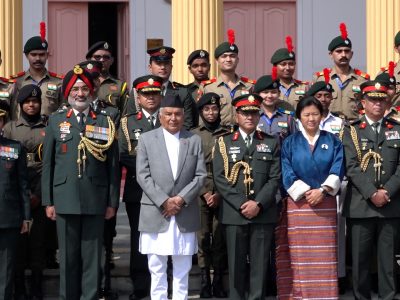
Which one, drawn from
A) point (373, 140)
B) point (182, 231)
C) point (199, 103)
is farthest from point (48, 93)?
point (373, 140)

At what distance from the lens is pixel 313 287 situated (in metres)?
10.7

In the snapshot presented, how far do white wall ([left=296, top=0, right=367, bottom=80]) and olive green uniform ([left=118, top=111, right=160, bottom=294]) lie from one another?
6.65 m

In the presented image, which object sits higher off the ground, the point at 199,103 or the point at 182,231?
the point at 199,103

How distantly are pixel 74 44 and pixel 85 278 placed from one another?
7650 mm

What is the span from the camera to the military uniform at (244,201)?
35.2ft

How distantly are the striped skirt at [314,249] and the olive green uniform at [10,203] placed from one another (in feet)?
7.99

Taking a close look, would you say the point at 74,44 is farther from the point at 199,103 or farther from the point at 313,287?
the point at 313,287

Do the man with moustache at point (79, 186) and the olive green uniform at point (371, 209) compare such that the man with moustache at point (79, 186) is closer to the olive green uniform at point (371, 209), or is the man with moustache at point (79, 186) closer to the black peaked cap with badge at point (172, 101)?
the black peaked cap with badge at point (172, 101)

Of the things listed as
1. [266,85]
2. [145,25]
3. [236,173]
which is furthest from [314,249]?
[145,25]

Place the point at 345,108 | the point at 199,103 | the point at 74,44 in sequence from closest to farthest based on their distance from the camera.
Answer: the point at 199,103 < the point at 345,108 < the point at 74,44

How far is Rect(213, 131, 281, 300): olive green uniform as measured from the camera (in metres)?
10.7

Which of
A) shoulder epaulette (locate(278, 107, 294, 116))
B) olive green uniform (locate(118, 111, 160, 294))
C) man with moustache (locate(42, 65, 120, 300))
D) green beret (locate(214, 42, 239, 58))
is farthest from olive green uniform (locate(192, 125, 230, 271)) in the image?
green beret (locate(214, 42, 239, 58))

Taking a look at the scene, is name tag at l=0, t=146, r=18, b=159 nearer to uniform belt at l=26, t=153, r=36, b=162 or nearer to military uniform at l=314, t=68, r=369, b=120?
uniform belt at l=26, t=153, r=36, b=162

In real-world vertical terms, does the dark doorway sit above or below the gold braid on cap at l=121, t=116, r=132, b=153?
above
